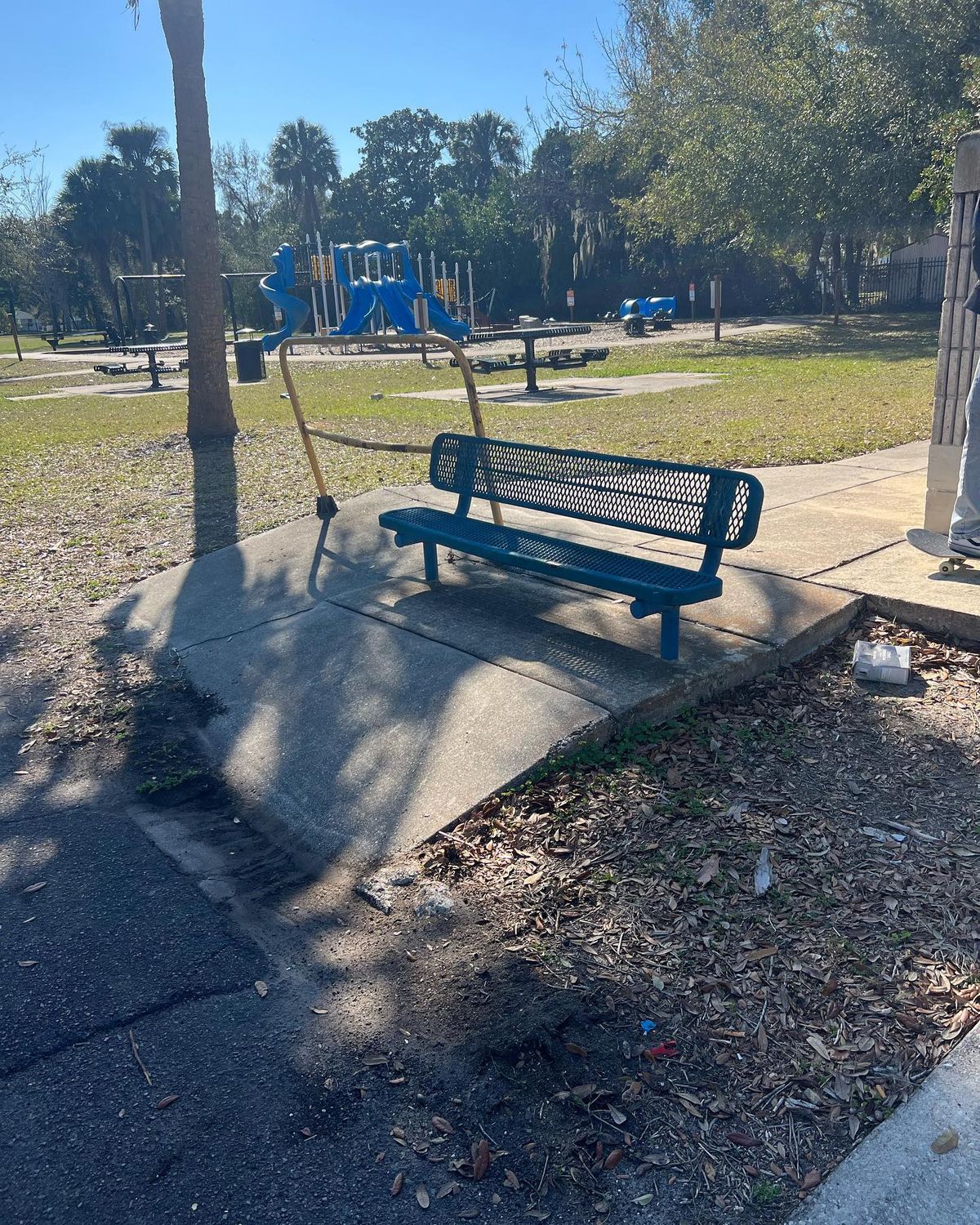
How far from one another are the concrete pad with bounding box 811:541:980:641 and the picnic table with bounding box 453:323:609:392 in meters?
12.3

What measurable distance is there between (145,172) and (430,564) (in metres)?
62.4

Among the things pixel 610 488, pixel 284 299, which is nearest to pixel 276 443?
pixel 284 299

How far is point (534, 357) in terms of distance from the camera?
725 inches

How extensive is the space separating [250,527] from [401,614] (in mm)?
2835

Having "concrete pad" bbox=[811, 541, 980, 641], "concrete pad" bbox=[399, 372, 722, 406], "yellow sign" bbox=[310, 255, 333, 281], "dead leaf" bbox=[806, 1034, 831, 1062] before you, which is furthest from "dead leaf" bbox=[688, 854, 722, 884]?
"yellow sign" bbox=[310, 255, 333, 281]

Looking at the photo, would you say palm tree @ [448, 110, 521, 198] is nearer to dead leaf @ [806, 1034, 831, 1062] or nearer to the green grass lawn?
the green grass lawn

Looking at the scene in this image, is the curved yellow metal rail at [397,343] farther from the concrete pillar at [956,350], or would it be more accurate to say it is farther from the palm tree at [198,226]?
the palm tree at [198,226]

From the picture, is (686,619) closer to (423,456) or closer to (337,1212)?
(337,1212)

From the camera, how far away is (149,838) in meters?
3.70

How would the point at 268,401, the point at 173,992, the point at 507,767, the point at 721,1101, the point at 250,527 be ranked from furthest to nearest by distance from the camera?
the point at 268,401, the point at 250,527, the point at 507,767, the point at 173,992, the point at 721,1101

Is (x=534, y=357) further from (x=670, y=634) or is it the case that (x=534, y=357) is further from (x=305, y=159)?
(x=305, y=159)

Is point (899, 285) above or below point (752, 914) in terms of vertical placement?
above

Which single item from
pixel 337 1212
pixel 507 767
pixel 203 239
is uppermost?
pixel 203 239

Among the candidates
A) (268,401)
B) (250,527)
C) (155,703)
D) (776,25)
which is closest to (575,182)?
(776,25)
